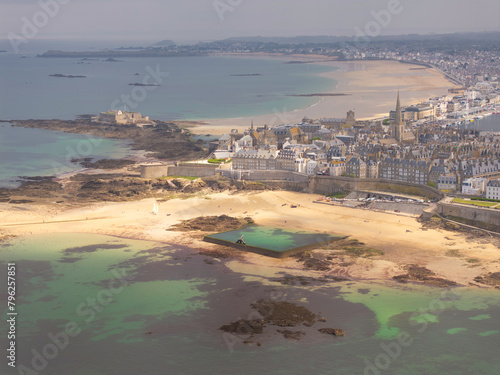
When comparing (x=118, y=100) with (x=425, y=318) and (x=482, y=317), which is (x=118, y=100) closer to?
(x=425, y=318)

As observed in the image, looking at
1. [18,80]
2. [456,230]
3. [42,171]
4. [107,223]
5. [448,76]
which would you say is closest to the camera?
[456,230]

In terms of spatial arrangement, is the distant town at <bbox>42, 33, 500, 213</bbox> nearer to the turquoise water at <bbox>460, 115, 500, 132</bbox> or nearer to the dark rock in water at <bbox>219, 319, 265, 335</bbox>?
the turquoise water at <bbox>460, 115, 500, 132</bbox>

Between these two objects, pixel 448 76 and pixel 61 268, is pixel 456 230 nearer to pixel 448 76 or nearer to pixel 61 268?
pixel 61 268

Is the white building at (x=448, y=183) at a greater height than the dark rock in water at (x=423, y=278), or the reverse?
the white building at (x=448, y=183)

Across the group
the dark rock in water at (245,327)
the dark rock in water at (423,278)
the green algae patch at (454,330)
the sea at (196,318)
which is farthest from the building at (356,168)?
the dark rock in water at (245,327)

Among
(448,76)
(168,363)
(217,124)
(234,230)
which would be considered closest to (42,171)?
(234,230)

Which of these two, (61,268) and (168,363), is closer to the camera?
(168,363)

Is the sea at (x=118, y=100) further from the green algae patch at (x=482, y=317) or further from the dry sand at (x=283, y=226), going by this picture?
the green algae patch at (x=482, y=317)
